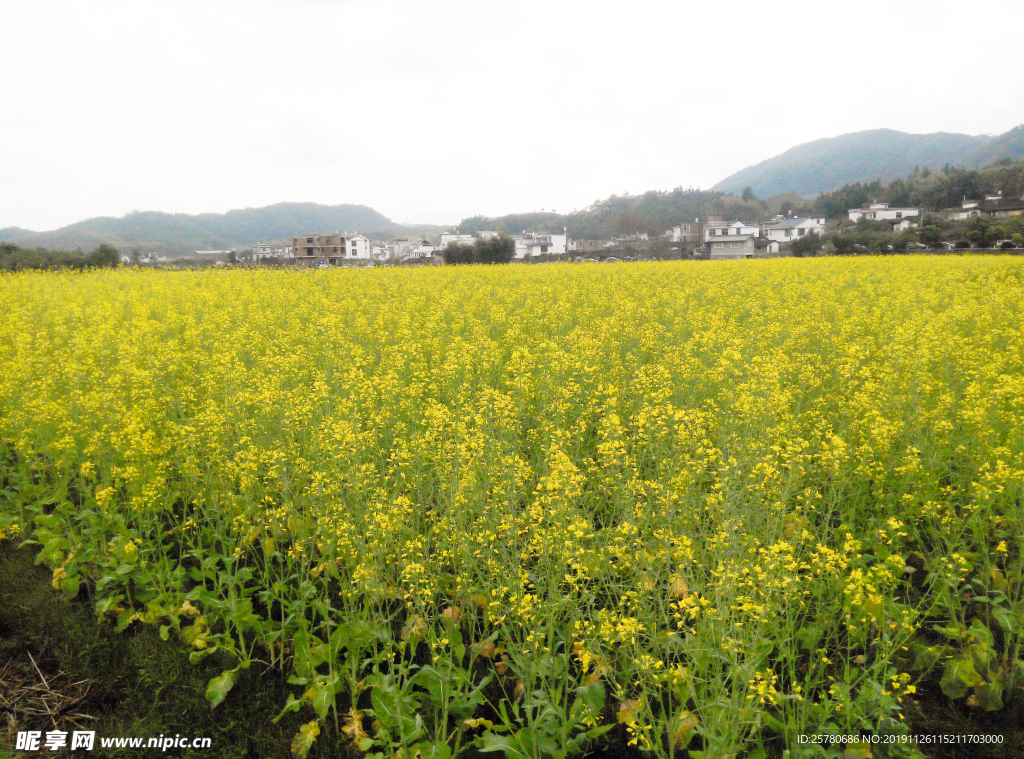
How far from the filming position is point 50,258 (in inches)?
1378

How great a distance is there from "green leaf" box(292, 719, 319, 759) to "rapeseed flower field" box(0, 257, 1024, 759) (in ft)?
0.07

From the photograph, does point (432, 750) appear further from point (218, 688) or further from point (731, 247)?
point (731, 247)

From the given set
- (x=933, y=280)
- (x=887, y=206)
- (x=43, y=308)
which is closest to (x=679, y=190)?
(x=887, y=206)

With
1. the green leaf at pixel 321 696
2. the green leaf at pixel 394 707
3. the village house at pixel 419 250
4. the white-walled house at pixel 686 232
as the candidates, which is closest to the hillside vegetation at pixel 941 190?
the white-walled house at pixel 686 232

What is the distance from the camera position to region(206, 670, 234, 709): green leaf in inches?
149

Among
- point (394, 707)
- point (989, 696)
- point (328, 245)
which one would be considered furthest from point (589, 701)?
point (328, 245)

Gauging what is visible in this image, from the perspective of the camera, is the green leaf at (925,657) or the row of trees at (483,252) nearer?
the green leaf at (925,657)

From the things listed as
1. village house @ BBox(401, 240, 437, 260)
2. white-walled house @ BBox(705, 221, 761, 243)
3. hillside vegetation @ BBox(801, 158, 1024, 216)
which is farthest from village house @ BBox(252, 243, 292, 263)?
hillside vegetation @ BBox(801, 158, 1024, 216)

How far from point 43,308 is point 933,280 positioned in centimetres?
2435

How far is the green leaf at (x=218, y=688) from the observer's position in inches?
149

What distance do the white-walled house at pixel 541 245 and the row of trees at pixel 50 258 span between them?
52.4 meters

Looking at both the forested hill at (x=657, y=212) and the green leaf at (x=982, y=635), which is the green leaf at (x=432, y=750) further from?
the forested hill at (x=657, y=212)

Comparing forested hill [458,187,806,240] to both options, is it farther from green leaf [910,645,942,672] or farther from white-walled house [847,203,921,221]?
green leaf [910,645,942,672]

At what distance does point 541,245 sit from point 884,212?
46655 millimetres
